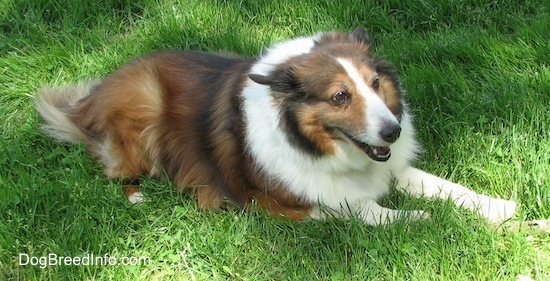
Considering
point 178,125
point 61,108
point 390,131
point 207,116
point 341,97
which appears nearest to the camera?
point 390,131

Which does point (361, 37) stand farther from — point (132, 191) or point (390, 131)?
point (132, 191)

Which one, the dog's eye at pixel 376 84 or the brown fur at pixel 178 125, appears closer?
the dog's eye at pixel 376 84

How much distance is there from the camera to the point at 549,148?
3797mm

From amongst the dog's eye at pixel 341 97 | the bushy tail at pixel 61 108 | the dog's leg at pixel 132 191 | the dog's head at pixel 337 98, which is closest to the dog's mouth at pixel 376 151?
the dog's head at pixel 337 98

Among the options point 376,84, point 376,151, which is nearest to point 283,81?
point 376,84

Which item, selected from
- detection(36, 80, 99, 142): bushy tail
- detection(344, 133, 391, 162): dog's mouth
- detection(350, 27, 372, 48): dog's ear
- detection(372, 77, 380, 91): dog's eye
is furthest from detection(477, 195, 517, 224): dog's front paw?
detection(36, 80, 99, 142): bushy tail

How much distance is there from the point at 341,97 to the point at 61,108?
2.26 metres

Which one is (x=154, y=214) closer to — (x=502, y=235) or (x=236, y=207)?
(x=236, y=207)

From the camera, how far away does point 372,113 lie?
3.32 m

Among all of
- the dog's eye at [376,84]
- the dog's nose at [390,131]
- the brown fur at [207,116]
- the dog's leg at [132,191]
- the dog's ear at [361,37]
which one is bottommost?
the dog's leg at [132,191]

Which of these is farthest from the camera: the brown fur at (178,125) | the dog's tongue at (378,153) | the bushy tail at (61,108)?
the bushy tail at (61,108)

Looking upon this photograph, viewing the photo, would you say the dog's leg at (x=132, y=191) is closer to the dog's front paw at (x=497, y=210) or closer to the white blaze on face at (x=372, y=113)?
the white blaze on face at (x=372, y=113)

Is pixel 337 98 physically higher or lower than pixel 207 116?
higher

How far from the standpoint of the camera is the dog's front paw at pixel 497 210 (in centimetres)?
359
